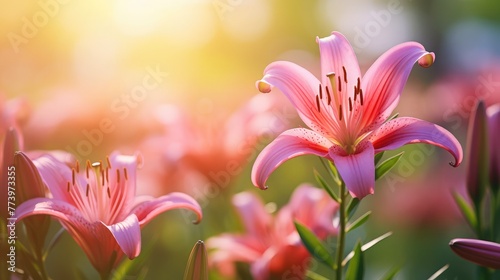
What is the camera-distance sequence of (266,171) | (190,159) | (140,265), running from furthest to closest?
(190,159) < (140,265) < (266,171)

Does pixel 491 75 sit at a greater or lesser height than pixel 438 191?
greater

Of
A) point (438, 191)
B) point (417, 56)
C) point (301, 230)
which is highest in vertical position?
point (417, 56)

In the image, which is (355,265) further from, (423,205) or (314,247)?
(423,205)

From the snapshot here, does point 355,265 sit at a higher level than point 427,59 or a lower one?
lower

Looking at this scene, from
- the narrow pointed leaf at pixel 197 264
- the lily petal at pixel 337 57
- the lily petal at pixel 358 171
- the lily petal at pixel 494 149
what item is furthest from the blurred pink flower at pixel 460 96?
the narrow pointed leaf at pixel 197 264

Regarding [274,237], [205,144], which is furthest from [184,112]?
[274,237]

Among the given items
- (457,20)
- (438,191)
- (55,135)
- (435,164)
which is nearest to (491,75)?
(435,164)

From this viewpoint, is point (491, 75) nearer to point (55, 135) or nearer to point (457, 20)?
point (55, 135)
